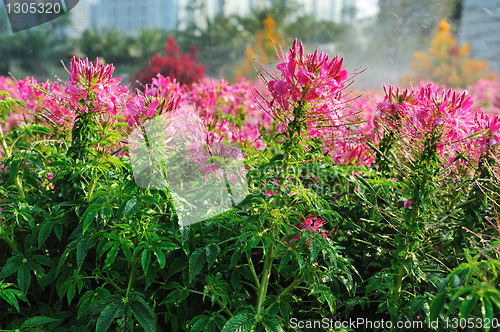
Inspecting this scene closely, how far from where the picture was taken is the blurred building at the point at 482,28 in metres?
20.7

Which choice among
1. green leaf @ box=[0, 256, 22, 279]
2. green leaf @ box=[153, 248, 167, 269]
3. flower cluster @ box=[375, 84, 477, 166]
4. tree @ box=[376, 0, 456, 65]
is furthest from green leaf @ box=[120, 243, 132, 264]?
tree @ box=[376, 0, 456, 65]

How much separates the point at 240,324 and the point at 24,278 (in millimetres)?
787

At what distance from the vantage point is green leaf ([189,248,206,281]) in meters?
1.32

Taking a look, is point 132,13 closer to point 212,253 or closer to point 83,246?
point 83,246

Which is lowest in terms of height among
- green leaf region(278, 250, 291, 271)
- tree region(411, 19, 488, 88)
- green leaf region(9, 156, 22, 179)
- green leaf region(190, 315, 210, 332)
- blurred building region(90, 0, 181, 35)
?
blurred building region(90, 0, 181, 35)

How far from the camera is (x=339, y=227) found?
1.76m

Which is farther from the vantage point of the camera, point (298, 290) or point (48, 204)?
point (298, 290)

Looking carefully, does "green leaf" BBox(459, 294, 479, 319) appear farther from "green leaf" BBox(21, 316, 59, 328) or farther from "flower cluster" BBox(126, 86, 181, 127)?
"green leaf" BBox(21, 316, 59, 328)

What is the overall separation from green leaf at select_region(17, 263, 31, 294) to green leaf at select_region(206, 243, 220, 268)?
64cm

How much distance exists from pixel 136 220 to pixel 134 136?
1.01 feet

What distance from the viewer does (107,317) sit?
4.11 feet

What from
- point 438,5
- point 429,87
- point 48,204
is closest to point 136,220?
point 48,204

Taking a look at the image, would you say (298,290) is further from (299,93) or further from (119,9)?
(119,9)

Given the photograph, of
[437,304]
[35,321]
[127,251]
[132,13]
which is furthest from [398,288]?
[132,13]
